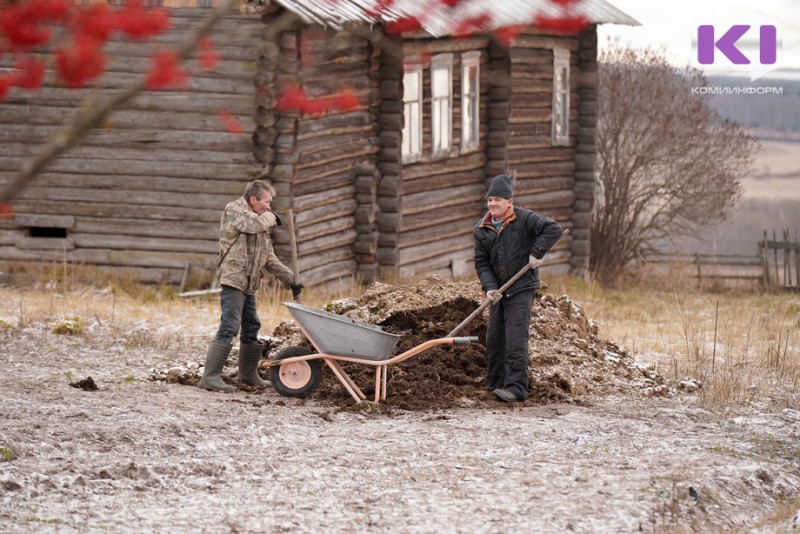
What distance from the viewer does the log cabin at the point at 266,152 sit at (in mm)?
13023

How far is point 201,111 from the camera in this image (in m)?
13.2

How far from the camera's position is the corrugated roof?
410cm

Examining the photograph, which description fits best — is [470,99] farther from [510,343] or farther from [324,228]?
[510,343]

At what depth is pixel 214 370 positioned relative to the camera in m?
8.49

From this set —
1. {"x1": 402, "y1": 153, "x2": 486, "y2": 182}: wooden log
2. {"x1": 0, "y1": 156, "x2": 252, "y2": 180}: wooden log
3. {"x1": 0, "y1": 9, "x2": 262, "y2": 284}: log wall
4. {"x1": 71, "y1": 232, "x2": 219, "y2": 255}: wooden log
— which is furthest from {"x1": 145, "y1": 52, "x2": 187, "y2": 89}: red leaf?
{"x1": 402, "y1": 153, "x2": 486, "y2": 182}: wooden log

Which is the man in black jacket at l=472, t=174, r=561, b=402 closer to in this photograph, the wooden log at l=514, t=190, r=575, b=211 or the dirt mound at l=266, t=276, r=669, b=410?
the dirt mound at l=266, t=276, r=669, b=410

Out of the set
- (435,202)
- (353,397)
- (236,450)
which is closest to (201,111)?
(435,202)

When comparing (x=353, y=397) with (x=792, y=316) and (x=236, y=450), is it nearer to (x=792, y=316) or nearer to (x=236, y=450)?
(x=236, y=450)

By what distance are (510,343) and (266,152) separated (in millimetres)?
5535

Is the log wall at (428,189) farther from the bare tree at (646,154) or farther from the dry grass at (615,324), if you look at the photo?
the bare tree at (646,154)

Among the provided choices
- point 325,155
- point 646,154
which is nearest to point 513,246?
point 325,155

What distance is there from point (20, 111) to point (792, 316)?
9770 millimetres

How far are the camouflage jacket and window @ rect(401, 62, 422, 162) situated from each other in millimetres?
7523

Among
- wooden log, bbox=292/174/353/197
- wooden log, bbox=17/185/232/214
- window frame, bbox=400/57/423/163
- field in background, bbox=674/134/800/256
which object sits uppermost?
window frame, bbox=400/57/423/163
